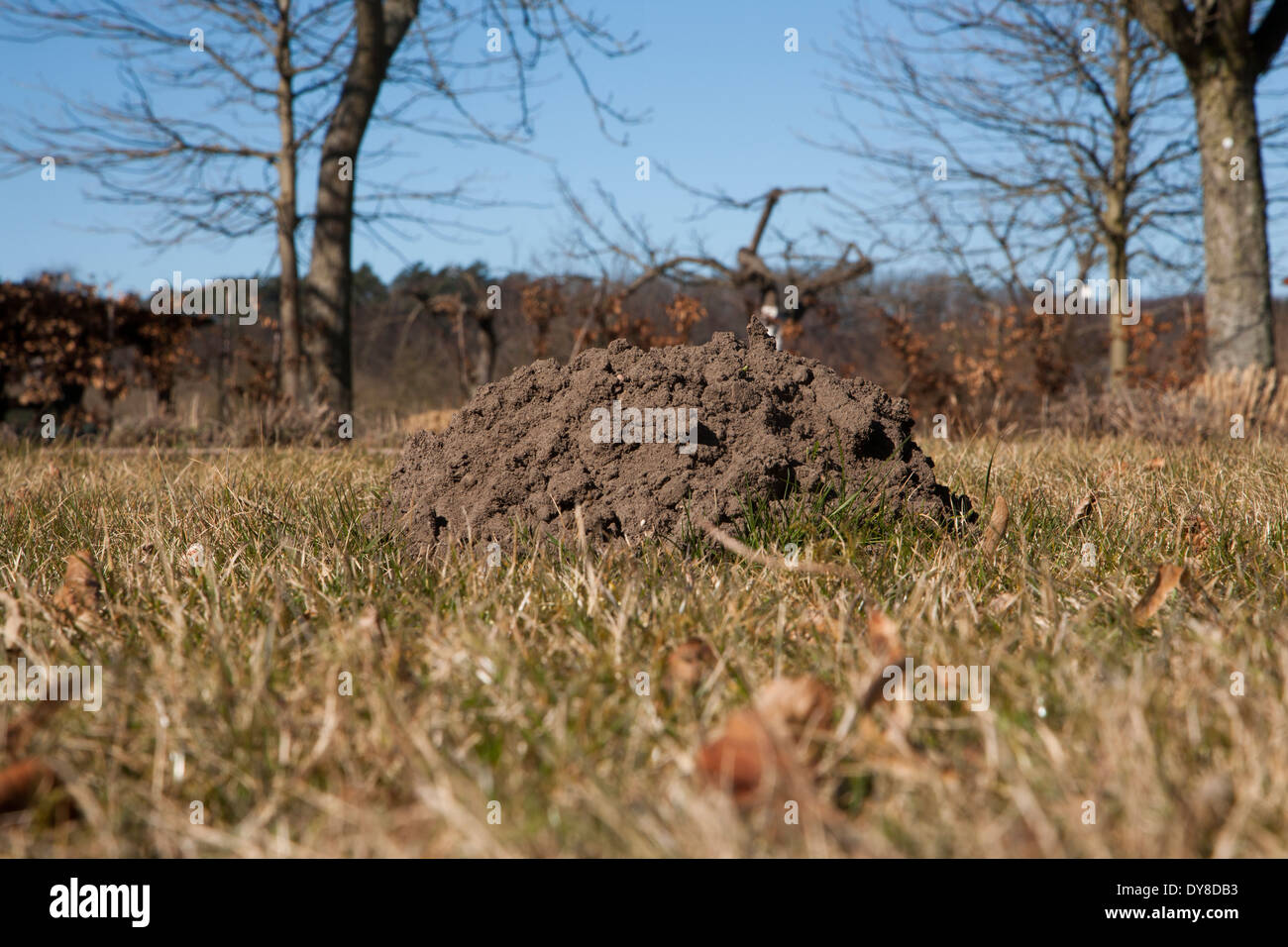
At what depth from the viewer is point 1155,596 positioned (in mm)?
1872

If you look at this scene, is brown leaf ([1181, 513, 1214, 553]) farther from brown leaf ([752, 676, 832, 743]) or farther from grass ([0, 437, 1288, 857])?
brown leaf ([752, 676, 832, 743])

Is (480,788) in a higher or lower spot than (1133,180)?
lower

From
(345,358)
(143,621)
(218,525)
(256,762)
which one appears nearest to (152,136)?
(345,358)

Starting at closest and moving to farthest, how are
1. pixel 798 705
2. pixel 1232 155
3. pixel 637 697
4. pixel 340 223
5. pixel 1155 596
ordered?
pixel 798 705
pixel 637 697
pixel 1155 596
pixel 1232 155
pixel 340 223

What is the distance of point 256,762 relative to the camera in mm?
1283

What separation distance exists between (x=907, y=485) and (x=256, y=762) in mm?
1974

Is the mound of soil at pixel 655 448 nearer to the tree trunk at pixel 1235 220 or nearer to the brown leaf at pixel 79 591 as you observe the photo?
the brown leaf at pixel 79 591

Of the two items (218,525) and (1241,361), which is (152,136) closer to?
(218,525)

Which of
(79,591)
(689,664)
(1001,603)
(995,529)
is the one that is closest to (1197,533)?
(995,529)

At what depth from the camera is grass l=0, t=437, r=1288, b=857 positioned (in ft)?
3.52

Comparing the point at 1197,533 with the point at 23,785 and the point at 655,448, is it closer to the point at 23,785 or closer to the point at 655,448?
the point at 655,448

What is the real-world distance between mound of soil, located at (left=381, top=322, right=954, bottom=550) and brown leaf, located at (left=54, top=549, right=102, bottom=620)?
823 mm

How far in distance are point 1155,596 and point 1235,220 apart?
300 inches

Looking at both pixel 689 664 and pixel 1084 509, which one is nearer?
pixel 689 664
